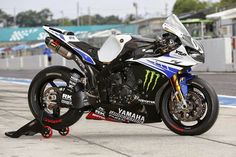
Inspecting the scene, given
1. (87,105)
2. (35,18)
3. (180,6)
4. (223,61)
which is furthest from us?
(35,18)

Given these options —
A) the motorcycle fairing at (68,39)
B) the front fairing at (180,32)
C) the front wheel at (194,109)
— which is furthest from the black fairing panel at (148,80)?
the motorcycle fairing at (68,39)

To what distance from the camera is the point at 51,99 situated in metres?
6.57

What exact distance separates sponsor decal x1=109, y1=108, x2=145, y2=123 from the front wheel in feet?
0.93

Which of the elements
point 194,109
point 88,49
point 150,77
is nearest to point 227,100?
point 194,109

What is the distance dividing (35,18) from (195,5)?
6203 centimetres

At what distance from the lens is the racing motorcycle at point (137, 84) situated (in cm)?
604

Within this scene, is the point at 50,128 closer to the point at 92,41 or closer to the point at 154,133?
the point at 154,133

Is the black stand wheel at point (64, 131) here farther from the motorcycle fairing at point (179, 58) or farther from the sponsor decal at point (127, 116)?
the motorcycle fairing at point (179, 58)

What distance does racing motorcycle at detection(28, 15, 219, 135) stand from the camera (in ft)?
19.8

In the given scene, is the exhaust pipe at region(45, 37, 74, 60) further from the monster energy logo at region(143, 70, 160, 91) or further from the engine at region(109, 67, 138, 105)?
the monster energy logo at region(143, 70, 160, 91)

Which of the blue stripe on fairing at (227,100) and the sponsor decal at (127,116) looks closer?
the sponsor decal at (127,116)

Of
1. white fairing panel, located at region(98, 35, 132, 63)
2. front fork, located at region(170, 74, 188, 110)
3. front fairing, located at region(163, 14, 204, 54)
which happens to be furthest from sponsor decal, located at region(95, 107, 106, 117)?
front fairing, located at region(163, 14, 204, 54)

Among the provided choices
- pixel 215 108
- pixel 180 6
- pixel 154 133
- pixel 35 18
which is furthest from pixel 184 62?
pixel 35 18

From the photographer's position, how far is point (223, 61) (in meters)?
22.0
